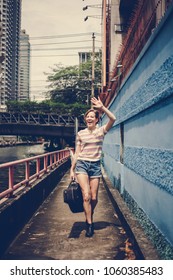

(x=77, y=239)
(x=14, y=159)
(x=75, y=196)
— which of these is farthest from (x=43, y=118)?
(x=75, y=196)

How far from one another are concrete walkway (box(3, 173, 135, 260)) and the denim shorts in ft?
3.58

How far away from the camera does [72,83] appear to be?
71.3 metres

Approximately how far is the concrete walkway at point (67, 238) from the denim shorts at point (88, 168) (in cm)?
109

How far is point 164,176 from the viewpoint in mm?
4219

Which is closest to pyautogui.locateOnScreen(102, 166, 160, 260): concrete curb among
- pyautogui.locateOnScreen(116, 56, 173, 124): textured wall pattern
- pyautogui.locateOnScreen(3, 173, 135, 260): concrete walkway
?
pyautogui.locateOnScreen(3, 173, 135, 260): concrete walkway

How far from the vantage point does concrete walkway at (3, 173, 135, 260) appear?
5.20 metres

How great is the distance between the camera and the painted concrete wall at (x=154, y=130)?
406 centimetres

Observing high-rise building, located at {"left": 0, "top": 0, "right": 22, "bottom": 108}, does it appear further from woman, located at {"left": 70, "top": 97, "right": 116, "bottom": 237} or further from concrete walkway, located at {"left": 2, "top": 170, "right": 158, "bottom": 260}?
concrete walkway, located at {"left": 2, "top": 170, "right": 158, "bottom": 260}

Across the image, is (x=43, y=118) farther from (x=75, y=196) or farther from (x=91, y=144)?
(x=91, y=144)

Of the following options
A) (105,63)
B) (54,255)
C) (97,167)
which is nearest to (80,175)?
(97,167)

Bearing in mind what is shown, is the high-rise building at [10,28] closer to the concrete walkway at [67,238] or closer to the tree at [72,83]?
the concrete walkway at [67,238]

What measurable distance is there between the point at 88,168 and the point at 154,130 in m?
1.26

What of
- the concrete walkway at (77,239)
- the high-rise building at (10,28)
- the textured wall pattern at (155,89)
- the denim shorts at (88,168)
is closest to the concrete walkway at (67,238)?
the concrete walkway at (77,239)
